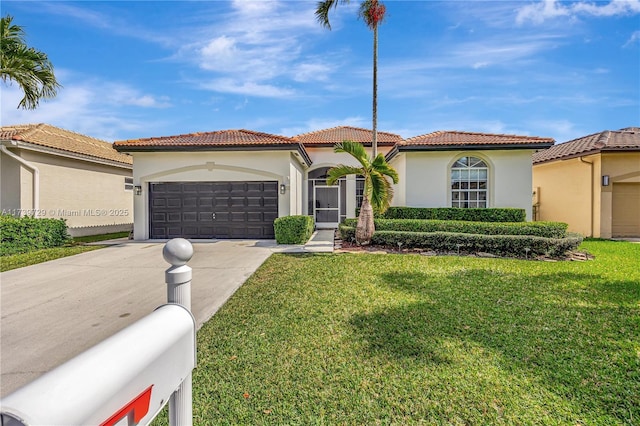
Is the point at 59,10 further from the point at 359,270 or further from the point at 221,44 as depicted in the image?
the point at 359,270

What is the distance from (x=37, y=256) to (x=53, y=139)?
833 centimetres

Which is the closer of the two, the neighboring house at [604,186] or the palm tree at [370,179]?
the palm tree at [370,179]

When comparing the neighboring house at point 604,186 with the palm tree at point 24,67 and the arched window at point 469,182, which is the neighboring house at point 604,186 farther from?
the palm tree at point 24,67

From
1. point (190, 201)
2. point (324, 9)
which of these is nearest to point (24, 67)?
point (190, 201)

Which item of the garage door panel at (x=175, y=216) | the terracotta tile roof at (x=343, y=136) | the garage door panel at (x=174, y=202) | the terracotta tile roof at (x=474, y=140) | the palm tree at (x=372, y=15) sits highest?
the palm tree at (x=372, y=15)

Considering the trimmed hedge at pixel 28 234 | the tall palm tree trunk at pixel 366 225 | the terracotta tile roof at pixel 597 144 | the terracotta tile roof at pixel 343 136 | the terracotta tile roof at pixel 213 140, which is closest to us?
the trimmed hedge at pixel 28 234

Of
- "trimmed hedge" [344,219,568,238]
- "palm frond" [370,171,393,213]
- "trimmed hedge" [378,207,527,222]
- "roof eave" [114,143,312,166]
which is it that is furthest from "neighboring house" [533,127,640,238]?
"roof eave" [114,143,312,166]

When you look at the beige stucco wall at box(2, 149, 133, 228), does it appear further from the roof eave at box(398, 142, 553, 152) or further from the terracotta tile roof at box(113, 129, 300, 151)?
the roof eave at box(398, 142, 553, 152)

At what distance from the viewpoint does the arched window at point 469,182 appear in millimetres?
15164

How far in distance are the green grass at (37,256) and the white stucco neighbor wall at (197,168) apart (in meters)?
2.63

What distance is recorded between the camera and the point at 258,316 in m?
5.36

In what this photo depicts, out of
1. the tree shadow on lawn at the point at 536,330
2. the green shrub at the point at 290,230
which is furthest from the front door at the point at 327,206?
the tree shadow on lawn at the point at 536,330

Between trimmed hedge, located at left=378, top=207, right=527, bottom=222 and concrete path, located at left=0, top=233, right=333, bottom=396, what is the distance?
4.72 m

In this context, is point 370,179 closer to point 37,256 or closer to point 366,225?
point 366,225
